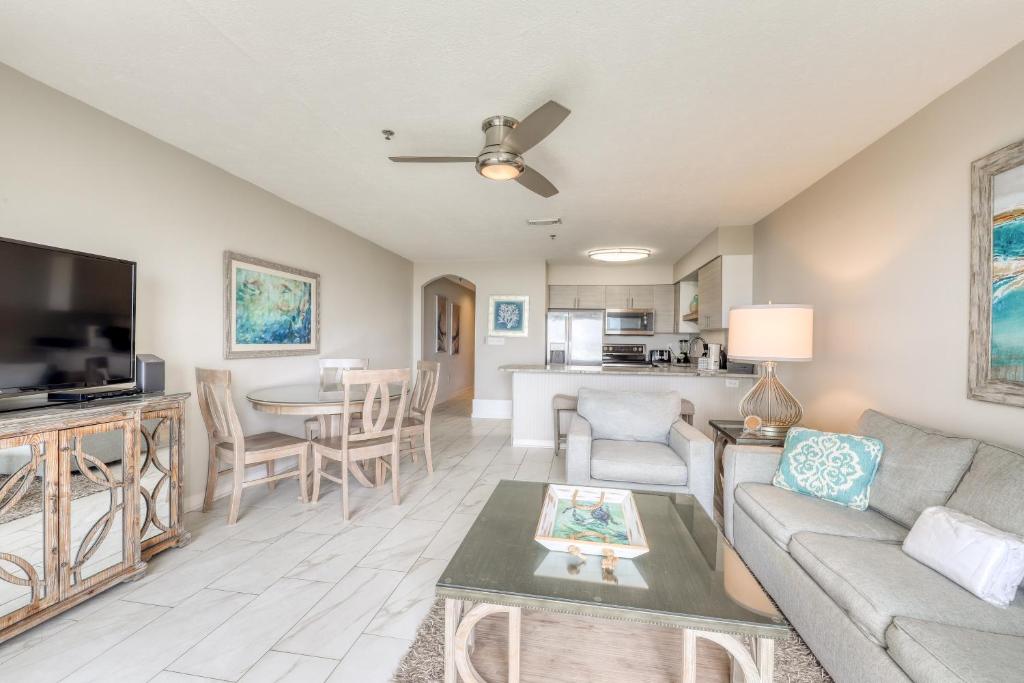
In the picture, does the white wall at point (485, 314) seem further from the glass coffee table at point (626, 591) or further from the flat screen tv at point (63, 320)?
the glass coffee table at point (626, 591)

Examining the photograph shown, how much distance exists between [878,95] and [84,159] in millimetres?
4149

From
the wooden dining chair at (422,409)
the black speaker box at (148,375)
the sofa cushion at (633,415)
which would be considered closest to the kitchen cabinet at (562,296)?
the wooden dining chair at (422,409)

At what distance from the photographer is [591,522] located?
63.6 inches

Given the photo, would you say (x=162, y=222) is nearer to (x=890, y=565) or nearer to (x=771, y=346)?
(x=771, y=346)

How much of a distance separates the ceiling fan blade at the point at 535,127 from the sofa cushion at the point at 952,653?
2080 mm

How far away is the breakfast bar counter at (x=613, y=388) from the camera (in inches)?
164

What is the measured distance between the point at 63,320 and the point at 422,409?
246 centimetres

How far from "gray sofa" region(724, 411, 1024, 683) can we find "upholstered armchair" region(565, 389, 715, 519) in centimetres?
39

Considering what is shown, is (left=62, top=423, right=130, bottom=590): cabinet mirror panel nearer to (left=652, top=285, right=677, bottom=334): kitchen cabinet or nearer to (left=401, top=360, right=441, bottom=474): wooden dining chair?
(left=401, top=360, right=441, bottom=474): wooden dining chair

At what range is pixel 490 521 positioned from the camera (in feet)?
5.51

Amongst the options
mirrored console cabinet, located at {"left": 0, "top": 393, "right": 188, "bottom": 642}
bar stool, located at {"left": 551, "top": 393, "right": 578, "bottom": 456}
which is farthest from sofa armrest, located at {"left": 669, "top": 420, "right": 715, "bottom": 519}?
mirrored console cabinet, located at {"left": 0, "top": 393, "right": 188, "bottom": 642}

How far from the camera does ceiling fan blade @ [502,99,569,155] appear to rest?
5.90ft

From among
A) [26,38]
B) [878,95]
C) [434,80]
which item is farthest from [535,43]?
[26,38]

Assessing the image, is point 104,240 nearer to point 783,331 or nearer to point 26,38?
point 26,38
